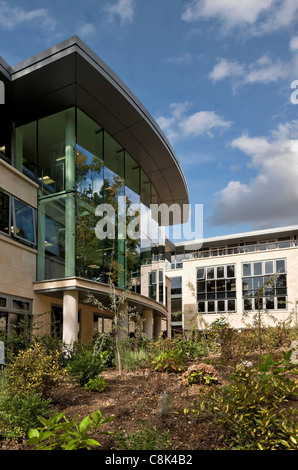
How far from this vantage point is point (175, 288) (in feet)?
137

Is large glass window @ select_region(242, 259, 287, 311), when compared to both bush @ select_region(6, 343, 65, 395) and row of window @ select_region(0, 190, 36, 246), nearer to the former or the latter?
row of window @ select_region(0, 190, 36, 246)

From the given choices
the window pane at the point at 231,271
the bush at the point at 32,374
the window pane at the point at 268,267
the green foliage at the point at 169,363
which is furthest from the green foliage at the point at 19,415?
the window pane at the point at 231,271

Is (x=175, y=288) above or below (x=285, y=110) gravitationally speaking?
below

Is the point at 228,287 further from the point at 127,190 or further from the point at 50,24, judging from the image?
the point at 50,24

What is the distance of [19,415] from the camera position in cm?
584

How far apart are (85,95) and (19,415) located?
1149 centimetres

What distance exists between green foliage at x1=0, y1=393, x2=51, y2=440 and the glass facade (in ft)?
26.3

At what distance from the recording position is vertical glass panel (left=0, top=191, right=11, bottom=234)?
529 inches

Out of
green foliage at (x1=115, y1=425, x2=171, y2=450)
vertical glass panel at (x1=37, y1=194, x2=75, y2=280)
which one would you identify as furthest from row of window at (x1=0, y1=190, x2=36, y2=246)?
green foliage at (x1=115, y1=425, x2=171, y2=450)

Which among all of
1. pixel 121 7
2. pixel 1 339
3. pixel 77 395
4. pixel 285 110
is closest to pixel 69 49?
pixel 121 7

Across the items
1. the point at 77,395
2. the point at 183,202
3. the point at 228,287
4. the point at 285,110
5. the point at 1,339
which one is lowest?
the point at 77,395

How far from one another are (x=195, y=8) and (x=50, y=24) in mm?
3502

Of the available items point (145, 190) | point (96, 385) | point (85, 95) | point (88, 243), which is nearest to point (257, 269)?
point (145, 190)

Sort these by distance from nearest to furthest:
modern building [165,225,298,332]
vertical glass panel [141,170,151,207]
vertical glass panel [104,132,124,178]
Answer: vertical glass panel [104,132,124,178], vertical glass panel [141,170,151,207], modern building [165,225,298,332]
